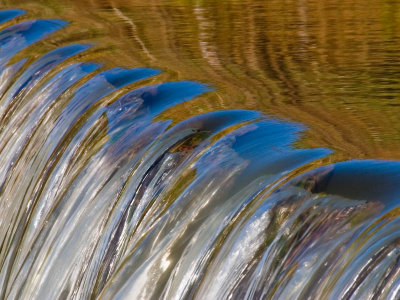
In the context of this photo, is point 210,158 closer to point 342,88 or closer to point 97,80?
point 342,88

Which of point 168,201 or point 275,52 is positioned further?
point 275,52

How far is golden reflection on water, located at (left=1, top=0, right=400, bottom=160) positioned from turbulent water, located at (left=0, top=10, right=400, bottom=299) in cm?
12

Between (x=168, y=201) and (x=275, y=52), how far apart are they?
1540 millimetres

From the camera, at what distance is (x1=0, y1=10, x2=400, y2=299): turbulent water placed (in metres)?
1.92

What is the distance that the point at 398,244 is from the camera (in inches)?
68.2

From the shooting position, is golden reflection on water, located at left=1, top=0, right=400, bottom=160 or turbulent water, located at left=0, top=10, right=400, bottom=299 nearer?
turbulent water, located at left=0, top=10, right=400, bottom=299

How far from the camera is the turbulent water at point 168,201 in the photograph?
6.31 ft

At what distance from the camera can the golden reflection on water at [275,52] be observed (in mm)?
2811

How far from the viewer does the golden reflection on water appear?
2811 mm

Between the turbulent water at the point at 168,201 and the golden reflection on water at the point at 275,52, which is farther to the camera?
the golden reflection on water at the point at 275,52

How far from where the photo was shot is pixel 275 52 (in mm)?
3924

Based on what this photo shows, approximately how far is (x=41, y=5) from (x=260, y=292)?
12.1ft

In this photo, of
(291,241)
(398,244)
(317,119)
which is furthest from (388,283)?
(317,119)

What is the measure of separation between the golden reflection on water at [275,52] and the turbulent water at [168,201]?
122mm
